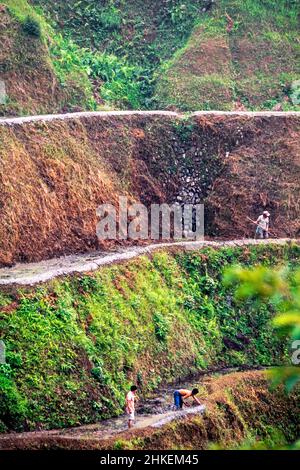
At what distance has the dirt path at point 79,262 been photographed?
104ft

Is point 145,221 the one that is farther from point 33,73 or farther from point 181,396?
point 181,396

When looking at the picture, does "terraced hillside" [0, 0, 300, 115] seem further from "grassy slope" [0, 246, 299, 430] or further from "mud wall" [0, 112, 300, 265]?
"grassy slope" [0, 246, 299, 430]

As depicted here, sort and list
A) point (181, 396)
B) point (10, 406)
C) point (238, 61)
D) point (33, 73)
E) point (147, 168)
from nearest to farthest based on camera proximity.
Result: 1. point (10, 406)
2. point (181, 396)
3. point (147, 168)
4. point (33, 73)
5. point (238, 61)

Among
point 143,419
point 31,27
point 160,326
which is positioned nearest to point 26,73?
point 31,27

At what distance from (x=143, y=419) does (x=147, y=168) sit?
12.6m

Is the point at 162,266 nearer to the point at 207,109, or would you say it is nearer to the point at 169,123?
the point at 169,123

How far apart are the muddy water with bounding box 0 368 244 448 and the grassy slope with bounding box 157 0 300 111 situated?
15.1 metres

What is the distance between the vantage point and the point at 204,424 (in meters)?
29.5

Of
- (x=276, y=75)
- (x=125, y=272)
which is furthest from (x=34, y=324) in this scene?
(x=276, y=75)

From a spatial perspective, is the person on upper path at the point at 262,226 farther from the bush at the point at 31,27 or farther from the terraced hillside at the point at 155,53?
the bush at the point at 31,27

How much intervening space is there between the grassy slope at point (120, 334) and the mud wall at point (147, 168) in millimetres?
2643

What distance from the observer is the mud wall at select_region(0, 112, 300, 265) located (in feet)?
118

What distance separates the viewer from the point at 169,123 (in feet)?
137

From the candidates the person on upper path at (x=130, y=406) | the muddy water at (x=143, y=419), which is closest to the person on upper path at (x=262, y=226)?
the muddy water at (x=143, y=419)
